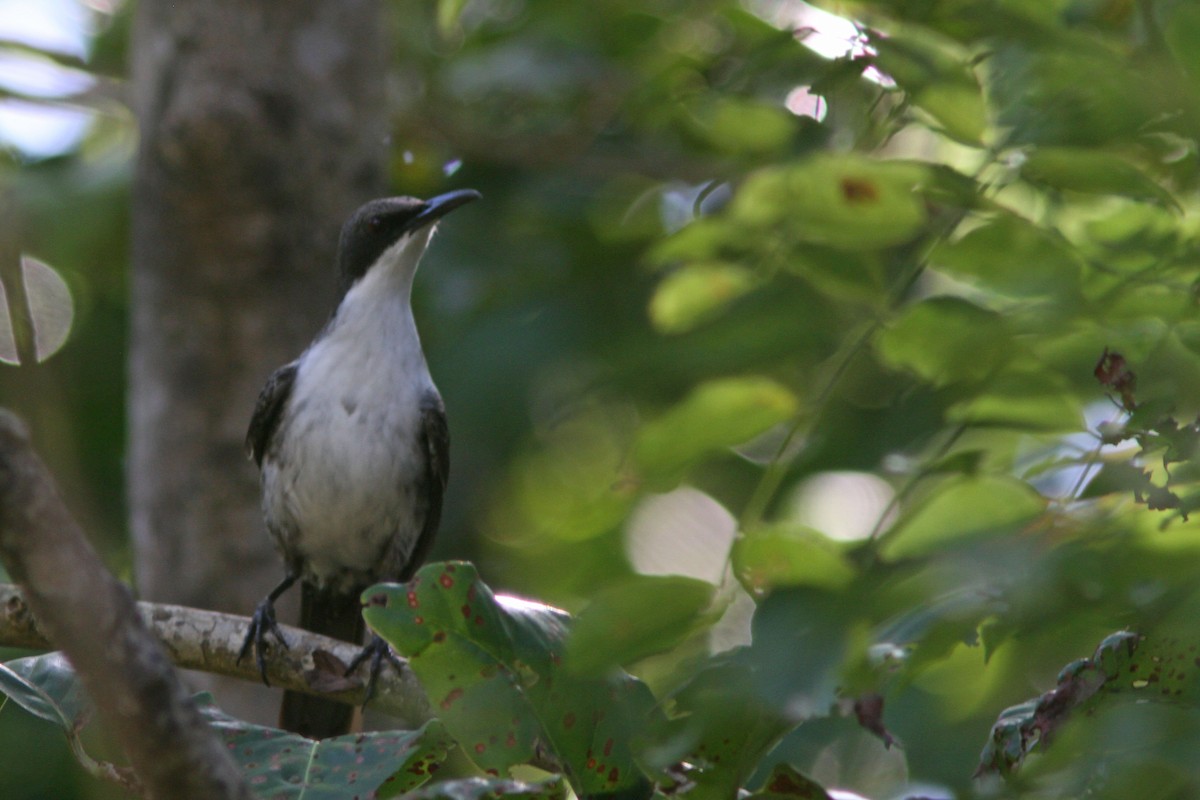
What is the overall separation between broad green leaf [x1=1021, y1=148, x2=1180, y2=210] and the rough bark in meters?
1.58

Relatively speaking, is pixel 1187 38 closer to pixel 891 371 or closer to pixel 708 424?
pixel 708 424

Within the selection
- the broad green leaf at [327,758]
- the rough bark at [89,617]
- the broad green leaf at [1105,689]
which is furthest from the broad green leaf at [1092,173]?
the rough bark at [89,617]

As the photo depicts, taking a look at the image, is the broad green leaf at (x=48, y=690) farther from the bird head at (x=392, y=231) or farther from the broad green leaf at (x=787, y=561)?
the bird head at (x=392, y=231)

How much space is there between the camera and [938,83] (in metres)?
2.43

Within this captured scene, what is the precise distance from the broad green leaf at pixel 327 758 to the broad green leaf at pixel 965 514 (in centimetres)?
102

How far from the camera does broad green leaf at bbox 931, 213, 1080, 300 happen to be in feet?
7.41

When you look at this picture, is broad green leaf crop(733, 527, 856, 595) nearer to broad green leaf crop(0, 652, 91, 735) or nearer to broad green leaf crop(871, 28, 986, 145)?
broad green leaf crop(871, 28, 986, 145)

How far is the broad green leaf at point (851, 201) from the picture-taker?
2723 millimetres

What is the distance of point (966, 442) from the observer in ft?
7.91

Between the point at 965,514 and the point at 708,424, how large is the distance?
0.65 m

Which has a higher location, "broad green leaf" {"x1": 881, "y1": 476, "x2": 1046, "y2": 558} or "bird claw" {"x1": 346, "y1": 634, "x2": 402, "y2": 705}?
"broad green leaf" {"x1": 881, "y1": 476, "x2": 1046, "y2": 558}

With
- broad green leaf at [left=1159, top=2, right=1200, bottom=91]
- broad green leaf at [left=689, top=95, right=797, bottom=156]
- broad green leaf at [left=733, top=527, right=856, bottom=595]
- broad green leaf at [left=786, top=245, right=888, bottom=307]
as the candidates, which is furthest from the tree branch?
broad green leaf at [left=1159, top=2, right=1200, bottom=91]

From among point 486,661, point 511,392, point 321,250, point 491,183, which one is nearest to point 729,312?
point 486,661

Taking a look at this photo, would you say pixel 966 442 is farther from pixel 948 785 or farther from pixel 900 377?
pixel 948 785
